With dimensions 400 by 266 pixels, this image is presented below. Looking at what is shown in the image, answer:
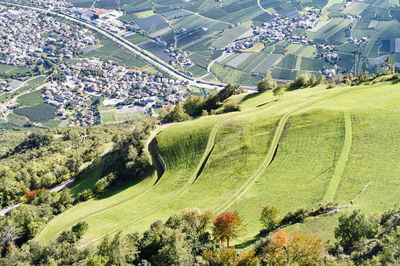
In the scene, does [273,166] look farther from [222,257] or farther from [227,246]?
[222,257]

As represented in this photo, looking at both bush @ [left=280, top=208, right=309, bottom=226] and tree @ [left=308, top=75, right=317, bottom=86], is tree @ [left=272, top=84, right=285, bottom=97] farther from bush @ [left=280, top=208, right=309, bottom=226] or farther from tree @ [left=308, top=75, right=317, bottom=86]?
bush @ [left=280, top=208, right=309, bottom=226]

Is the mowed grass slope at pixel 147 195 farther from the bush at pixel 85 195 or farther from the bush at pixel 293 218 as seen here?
the bush at pixel 293 218

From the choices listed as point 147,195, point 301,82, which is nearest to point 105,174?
point 147,195

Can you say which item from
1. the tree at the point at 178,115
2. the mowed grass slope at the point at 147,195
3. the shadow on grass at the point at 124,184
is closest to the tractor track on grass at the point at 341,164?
the mowed grass slope at the point at 147,195

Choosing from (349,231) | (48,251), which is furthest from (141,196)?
(349,231)

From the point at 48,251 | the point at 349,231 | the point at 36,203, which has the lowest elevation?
the point at 36,203

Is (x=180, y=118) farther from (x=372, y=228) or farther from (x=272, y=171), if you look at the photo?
(x=372, y=228)
